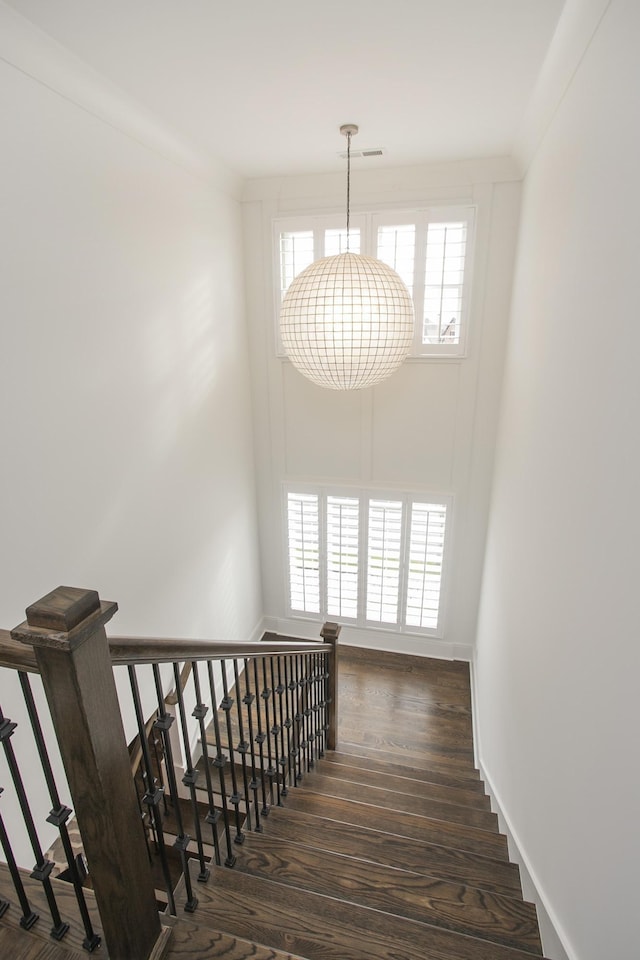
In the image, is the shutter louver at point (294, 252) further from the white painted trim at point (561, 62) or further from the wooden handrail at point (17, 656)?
the wooden handrail at point (17, 656)

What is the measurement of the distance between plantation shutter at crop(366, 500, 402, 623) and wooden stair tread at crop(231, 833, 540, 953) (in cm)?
309

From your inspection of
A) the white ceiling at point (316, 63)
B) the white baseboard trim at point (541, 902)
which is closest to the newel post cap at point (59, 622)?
the white baseboard trim at point (541, 902)

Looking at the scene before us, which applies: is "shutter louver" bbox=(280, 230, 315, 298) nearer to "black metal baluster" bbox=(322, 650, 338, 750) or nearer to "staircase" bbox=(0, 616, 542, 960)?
"black metal baluster" bbox=(322, 650, 338, 750)

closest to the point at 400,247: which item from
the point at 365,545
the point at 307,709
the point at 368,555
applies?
the point at 365,545

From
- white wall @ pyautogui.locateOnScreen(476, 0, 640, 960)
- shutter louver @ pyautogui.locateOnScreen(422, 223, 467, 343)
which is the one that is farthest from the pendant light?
shutter louver @ pyautogui.locateOnScreen(422, 223, 467, 343)

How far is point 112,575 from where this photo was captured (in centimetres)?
282

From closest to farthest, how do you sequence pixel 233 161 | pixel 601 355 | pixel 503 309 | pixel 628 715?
pixel 628 715 < pixel 601 355 < pixel 233 161 < pixel 503 309

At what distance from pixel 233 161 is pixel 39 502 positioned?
3.02 meters

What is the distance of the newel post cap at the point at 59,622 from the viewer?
869mm

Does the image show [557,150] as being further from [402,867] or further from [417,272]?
[402,867]

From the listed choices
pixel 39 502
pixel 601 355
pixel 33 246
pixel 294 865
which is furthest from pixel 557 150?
pixel 294 865

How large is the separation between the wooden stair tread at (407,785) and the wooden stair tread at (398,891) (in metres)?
1.17

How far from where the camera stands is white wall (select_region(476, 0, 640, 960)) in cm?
138

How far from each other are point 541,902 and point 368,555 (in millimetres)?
3275
